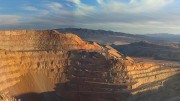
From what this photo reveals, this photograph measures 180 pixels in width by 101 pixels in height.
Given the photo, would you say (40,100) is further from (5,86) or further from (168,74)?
(168,74)

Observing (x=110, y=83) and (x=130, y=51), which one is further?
(x=130, y=51)

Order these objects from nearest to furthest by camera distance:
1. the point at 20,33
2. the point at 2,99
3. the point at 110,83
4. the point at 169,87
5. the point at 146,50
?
the point at 2,99
the point at 110,83
the point at 169,87
the point at 20,33
the point at 146,50

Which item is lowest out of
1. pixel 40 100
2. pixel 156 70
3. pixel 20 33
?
pixel 40 100

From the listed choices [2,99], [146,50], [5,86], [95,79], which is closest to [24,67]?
[5,86]

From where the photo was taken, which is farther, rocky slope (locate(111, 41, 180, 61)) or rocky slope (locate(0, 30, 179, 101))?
rocky slope (locate(111, 41, 180, 61))

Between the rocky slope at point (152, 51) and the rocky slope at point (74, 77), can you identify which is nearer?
the rocky slope at point (74, 77)

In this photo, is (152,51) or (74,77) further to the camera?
(152,51)

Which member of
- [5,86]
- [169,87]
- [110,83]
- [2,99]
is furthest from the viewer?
[169,87]

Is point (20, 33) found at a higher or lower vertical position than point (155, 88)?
higher
